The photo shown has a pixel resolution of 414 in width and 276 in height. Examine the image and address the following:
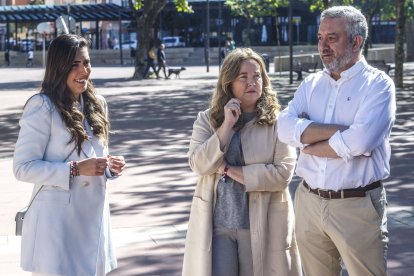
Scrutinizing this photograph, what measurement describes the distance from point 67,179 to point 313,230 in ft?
4.14

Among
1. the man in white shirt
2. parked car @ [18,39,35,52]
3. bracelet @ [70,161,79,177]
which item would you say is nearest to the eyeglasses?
the man in white shirt

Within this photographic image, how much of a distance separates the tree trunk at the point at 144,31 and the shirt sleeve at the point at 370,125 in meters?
39.2

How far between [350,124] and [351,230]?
0.53m

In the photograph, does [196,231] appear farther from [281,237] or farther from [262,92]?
[262,92]

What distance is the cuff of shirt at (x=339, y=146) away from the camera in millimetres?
4402

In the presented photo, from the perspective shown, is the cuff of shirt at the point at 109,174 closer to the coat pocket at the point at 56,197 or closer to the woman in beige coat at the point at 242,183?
the coat pocket at the point at 56,197

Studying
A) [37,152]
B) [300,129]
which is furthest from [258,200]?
[37,152]

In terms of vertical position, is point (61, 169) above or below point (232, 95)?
below

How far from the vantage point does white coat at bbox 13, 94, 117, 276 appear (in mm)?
4570

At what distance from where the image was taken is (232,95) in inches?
194

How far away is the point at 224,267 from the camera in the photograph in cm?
475

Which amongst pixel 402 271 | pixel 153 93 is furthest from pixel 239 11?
pixel 402 271

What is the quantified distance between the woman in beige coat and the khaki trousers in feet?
0.63

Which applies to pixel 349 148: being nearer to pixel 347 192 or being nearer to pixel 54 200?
pixel 347 192
